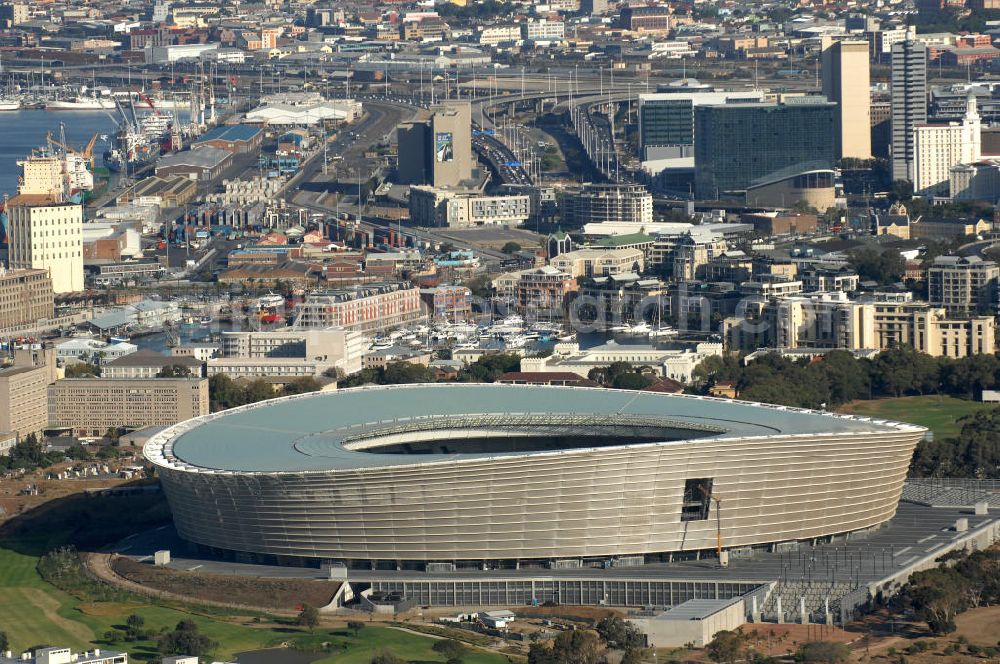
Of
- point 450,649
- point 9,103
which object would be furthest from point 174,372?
point 9,103

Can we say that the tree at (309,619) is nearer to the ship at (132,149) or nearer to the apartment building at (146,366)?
the apartment building at (146,366)

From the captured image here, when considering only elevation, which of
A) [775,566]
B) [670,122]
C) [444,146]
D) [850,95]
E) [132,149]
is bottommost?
[775,566]

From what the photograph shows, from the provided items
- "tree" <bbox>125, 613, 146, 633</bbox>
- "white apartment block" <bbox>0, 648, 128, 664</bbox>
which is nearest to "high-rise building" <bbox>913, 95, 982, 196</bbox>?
"tree" <bbox>125, 613, 146, 633</bbox>

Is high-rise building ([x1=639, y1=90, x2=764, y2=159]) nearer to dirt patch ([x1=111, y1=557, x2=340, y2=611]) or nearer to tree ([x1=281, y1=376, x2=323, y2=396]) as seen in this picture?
tree ([x1=281, y1=376, x2=323, y2=396])

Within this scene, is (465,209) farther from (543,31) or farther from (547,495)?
(543,31)

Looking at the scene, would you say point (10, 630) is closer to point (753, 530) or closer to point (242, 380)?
point (753, 530)

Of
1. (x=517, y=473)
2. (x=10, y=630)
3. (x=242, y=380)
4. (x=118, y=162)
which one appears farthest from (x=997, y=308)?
(x=118, y=162)

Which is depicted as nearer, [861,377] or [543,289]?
[861,377]
